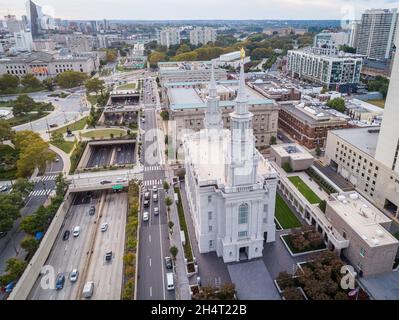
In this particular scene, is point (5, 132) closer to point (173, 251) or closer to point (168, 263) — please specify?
point (168, 263)

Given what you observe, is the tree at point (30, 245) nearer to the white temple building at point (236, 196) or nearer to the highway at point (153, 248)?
the highway at point (153, 248)

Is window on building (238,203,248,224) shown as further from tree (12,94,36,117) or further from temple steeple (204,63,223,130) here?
tree (12,94,36,117)

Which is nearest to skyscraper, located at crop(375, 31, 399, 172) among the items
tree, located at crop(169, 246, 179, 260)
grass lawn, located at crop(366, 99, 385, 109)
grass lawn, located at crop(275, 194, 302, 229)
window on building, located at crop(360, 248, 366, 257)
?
grass lawn, located at crop(275, 194, 302, 229)

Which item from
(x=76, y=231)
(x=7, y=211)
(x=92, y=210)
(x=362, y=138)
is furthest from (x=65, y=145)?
(x=362, y=138)

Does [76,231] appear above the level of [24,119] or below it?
below

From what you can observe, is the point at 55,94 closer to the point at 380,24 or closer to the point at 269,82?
the point at 269,82

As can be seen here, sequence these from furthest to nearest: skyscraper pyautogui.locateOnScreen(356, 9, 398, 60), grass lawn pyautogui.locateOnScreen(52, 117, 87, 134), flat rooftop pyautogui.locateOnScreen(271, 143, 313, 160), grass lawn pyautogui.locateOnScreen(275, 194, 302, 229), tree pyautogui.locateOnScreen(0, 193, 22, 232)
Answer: skyscraper pyautogui.locateOnScreen(356, 9, 398, 60) < grass lawn pyautogui.locateOnScreen(52, 117, 87, 134) < flat rooftop pyautogui.locateOnScreen(271, 143, 313, 160) < grass lawn pyautogui.locateOnScreen(275, 194, 302, 229) < tree pyautogui.locateOnScreen(0, 193, 22, 232)
